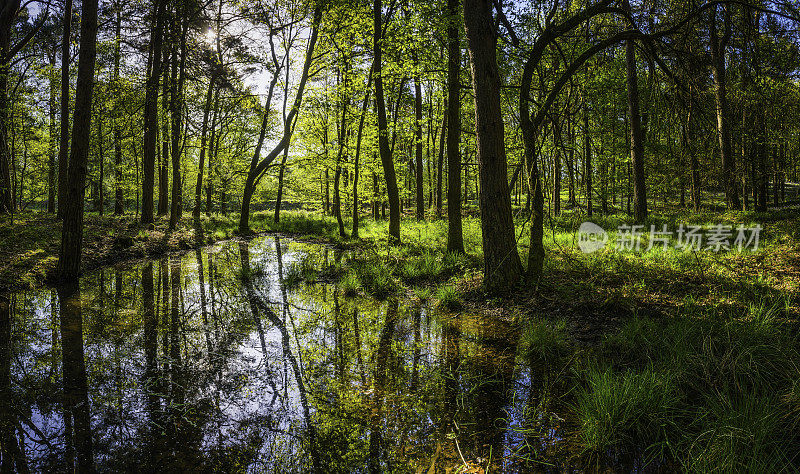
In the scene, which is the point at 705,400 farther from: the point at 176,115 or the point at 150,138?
the point at 150,138

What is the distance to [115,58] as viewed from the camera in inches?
617

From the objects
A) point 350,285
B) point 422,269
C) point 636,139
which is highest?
point 636,139

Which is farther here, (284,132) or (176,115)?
(284,132)

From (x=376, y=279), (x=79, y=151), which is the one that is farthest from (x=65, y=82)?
(x=376, y=279)

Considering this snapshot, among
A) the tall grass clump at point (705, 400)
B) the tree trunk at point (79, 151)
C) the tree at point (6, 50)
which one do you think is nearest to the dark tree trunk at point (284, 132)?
the tree trunk at point (79, 151)

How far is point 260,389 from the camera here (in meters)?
3.49

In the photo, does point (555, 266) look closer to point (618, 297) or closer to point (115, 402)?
point (618, 297)

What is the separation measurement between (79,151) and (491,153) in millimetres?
8123

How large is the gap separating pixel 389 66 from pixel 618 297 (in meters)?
8.32

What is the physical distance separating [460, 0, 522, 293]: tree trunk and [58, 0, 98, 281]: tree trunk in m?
7.35

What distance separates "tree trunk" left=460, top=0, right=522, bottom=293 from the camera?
5887mm

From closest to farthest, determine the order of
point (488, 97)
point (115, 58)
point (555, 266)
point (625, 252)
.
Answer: point (488, 97) < point (555, 266) < point (625, 252) < point (115, 58)

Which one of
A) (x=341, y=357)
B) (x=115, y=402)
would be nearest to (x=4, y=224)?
(x=115, y=402)

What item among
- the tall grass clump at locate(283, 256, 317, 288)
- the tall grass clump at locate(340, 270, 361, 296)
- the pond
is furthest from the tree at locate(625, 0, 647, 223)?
the tall grass clump at locate(283, 256, 317, 288)
